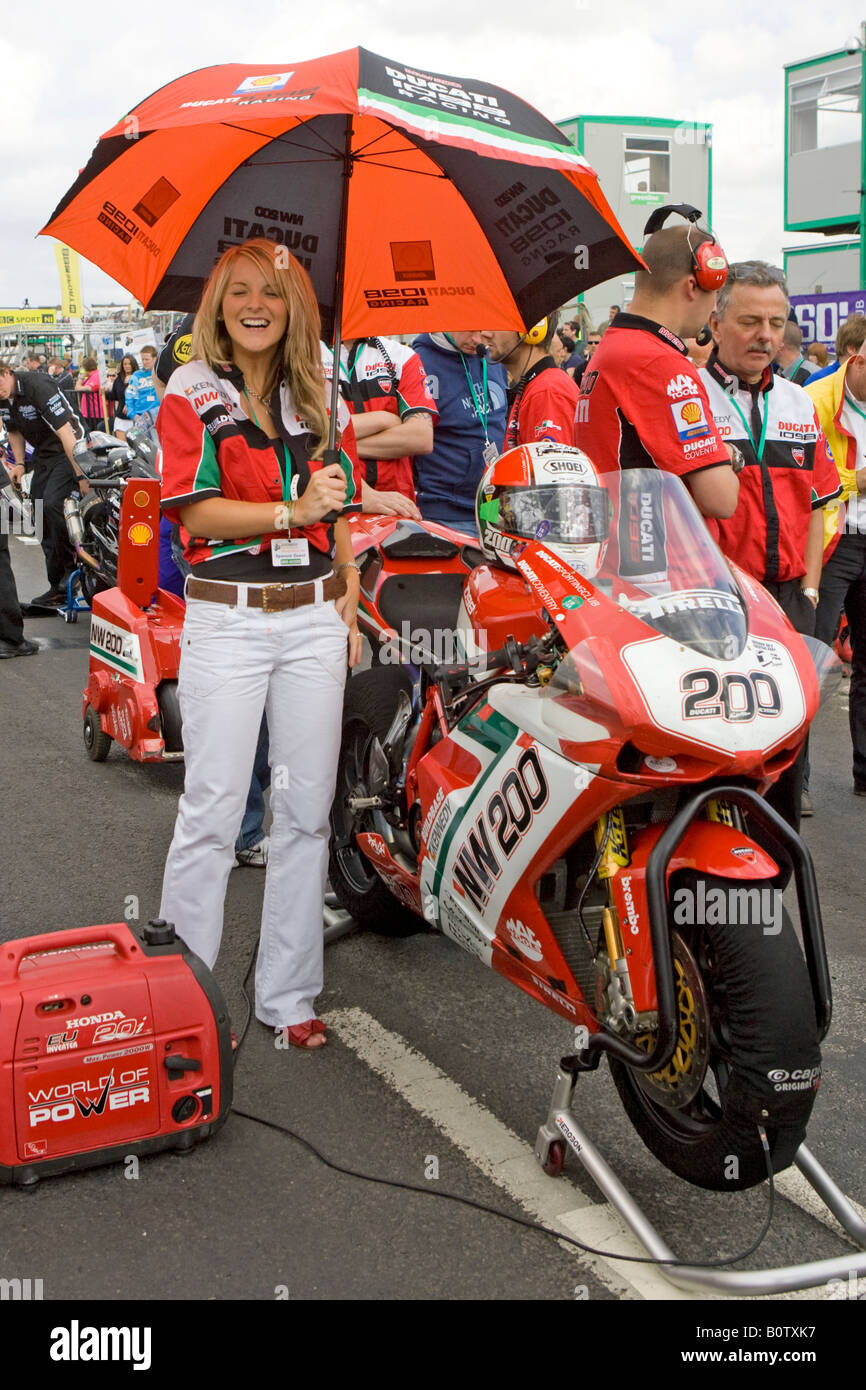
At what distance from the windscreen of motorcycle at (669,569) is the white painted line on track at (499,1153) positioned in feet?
4.17

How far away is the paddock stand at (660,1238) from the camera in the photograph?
270 cm

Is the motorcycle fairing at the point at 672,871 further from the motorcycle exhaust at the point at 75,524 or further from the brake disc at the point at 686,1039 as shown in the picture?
the motorcycle exhaust at the point at 75,524

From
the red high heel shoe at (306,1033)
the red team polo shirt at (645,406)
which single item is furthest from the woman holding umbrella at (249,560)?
the red team polo shirt at (645,406)

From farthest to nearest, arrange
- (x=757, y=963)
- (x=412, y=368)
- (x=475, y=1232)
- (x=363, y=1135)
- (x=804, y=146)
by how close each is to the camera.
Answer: (x=804, y=146)
(x=412, y=368)
(x=363, y=1135)
(x=475, y=1232)
(x=757, y=963)

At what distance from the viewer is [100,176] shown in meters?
3.73

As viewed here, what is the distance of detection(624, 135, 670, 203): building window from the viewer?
34.4m

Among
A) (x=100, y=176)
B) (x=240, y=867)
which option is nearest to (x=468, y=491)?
(x=240, y=867)

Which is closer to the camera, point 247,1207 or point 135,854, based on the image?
point 247,1207

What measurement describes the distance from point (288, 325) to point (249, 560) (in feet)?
2.02

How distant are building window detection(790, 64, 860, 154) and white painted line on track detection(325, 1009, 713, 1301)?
109 feet

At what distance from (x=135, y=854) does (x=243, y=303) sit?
8.71 feet

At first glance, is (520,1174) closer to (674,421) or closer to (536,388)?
(674,421)

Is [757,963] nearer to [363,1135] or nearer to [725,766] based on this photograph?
[725,766]

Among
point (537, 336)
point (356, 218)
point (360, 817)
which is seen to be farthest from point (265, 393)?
point (537, 336)
